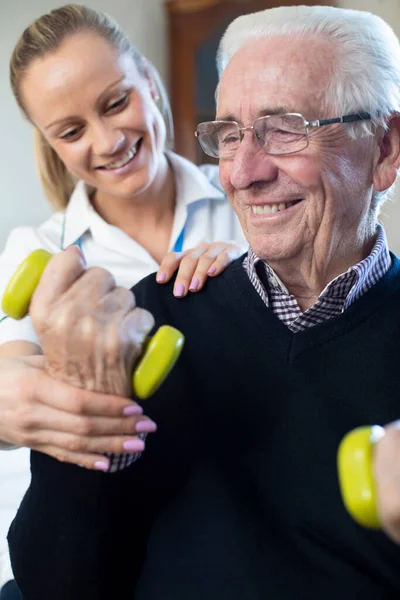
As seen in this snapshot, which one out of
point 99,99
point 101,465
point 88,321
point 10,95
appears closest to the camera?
point 88,321

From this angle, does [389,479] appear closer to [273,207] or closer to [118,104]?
[273,207]

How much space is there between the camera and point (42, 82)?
61.7 inches

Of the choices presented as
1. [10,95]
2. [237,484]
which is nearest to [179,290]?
A: [237,484]

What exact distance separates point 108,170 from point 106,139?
0.09 meters

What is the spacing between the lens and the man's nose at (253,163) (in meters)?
1.08

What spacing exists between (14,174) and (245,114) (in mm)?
2509

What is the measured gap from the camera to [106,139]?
159 centimetres

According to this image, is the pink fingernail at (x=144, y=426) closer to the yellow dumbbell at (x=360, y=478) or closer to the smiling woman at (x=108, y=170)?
the yellow dumbbell at (x=360, y=478)

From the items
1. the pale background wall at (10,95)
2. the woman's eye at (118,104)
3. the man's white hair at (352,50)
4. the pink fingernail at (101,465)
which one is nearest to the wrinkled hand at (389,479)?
the pink fingernail at (101,465)

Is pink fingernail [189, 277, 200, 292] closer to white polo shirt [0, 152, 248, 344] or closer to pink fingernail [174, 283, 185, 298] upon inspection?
pink fingernail [174, 283, 185, 298]

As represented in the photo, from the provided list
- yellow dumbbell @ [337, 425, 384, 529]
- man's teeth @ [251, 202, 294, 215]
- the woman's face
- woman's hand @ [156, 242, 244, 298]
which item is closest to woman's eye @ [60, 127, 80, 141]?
the woman's face

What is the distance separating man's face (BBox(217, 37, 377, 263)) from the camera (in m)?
1.05

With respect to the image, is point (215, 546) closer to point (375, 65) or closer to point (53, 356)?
point (53, 356)

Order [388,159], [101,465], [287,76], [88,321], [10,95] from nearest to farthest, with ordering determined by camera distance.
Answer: [88,321], [101,465], [287,76], [388,159], [10,95]
